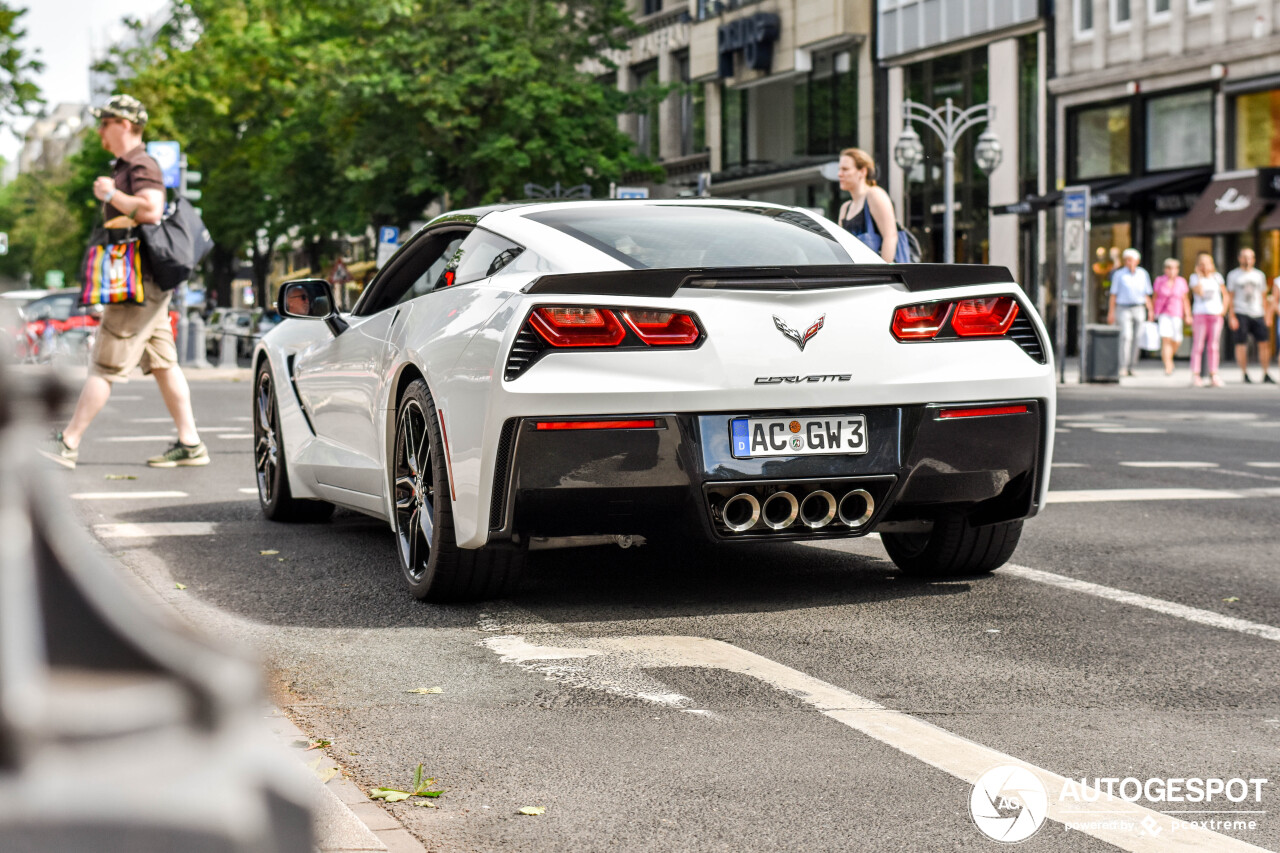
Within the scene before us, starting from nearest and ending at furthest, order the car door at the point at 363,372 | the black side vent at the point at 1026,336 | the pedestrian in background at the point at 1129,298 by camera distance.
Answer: the black side vent at the point at 1026,336 < the car door at the point at 363,372 < the pedestrian in background at the point at 1129,298

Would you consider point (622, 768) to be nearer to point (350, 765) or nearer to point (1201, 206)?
point (350, 765)

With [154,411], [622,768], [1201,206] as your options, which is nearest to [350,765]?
[622,768]

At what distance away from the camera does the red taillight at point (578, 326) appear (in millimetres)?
5168

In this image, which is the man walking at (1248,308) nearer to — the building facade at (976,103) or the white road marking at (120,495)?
the building facade at (976,103)

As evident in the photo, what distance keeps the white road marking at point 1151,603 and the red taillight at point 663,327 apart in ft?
5.89

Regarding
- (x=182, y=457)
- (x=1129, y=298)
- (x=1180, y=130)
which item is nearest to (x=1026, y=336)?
(x=182, y=457)

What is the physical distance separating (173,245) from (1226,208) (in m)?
24.4

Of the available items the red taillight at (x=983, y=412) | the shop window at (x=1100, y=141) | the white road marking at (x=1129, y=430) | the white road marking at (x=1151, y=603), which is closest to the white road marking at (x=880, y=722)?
the red taillight at (x=983, y=412)

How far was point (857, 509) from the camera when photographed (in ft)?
18.0

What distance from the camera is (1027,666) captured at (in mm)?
4773

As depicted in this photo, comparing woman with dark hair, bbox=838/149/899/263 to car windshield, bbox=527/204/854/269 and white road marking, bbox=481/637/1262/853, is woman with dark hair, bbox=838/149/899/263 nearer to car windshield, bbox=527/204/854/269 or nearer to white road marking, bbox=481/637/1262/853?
car windshield, bbox=527/204/854/269

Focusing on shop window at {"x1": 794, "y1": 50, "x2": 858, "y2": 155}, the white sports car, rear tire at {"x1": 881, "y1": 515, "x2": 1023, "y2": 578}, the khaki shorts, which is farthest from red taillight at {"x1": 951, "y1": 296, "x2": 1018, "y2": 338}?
shop window at {"x1": 794, "y1": 50, "x2": 858, "y2": 155}

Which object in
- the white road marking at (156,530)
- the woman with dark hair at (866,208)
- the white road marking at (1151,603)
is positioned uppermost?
the woman with dark hair at (866,208)

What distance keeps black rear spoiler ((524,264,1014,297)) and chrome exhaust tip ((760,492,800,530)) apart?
639 mm
